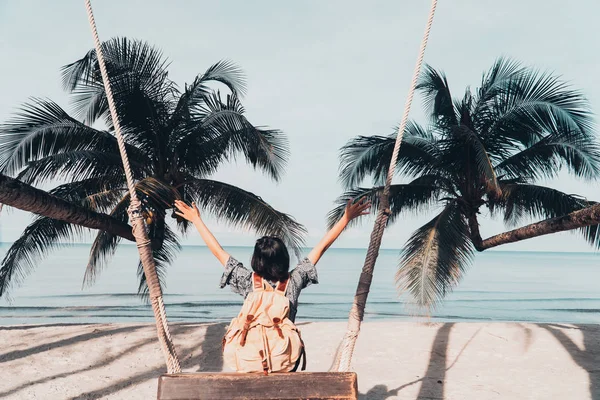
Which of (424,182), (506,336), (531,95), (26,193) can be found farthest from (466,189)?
(26,193)

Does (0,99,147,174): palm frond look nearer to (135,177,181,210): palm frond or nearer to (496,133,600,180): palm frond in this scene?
(135,177,181,210): palm frond

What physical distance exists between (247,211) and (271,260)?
17.0 ft

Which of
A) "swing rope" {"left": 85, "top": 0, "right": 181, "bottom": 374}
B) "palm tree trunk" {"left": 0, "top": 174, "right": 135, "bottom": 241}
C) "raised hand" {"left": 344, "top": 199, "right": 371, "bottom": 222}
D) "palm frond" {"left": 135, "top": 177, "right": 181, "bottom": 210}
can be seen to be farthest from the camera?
"palm frond" {"left": 135, "top": 177, "right": 181, "bottom": 210}

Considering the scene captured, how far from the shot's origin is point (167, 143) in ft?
28.2

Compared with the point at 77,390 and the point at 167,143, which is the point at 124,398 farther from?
the point at 167,143

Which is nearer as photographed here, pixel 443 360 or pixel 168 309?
pixel 443 360

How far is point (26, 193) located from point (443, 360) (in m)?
4.84

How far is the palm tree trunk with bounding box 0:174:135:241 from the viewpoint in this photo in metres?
4.17

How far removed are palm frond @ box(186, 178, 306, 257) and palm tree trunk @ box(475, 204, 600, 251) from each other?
260cm

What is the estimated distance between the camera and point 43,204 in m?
4.66

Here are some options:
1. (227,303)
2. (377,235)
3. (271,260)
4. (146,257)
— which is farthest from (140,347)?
(227,303)

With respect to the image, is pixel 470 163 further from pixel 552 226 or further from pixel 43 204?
pixel 43 204

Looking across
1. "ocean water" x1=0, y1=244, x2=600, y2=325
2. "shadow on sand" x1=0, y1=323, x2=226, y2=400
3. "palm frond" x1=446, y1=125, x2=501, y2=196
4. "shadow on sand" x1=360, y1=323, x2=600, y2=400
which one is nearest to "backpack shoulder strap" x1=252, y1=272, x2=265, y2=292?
"shadow on sand" x1=360, y1=323, x2=600, y2=400

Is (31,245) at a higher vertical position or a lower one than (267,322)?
higher
